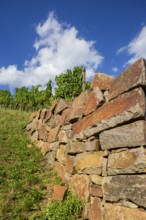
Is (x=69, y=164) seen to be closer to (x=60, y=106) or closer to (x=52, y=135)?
(x=52, y=135)

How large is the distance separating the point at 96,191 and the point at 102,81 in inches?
99.9

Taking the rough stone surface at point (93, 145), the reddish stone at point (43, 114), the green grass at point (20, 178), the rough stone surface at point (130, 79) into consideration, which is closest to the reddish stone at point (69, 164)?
the green grass at point (20, 178)

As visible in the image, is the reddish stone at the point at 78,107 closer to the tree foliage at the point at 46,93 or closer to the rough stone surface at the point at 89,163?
the rough stone surface at the point at 89,163

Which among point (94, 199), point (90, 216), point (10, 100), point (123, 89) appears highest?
point (10, 100)

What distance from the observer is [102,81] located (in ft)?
19.4

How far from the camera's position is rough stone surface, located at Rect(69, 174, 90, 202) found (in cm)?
564

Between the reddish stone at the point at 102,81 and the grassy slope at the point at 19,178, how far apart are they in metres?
3.08

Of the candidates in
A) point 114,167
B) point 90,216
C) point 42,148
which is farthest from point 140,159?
point 42,148

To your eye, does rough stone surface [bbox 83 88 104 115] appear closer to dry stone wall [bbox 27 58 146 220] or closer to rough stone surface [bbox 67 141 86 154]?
dry stone wall [bbox 27 58 146 220]

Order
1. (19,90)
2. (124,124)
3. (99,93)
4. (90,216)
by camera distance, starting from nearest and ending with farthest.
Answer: (124,124), (90,216), (99,93), (19,90)

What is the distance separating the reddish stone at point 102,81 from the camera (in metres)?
5.79

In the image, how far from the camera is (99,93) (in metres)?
5.75

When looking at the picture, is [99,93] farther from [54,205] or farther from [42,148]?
[42,148]

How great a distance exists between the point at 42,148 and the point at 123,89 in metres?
5.36
